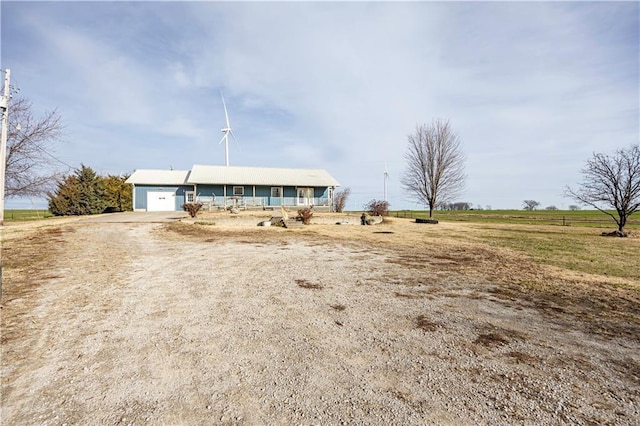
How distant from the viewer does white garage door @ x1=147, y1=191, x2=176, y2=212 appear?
3086 centimetres

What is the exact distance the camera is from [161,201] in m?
31.2

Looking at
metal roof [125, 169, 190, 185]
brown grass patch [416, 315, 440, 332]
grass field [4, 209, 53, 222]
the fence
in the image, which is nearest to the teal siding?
metal roof [125, 169, 190, 185]

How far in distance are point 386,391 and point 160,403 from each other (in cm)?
179

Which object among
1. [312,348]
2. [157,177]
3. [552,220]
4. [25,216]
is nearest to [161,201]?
[157,177]

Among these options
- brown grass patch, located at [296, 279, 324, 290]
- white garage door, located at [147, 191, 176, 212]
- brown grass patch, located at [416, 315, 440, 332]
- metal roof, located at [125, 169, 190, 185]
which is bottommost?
brown grass patch, located at [416, 315, 440, 332]

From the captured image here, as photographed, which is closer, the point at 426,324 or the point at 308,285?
the point at 426,324

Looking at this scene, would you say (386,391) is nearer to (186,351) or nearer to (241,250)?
(186,351)

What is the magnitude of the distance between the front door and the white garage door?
44.4 feet

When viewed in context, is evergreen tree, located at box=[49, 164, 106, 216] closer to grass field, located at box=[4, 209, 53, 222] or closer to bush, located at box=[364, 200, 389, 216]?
grass field, located at box=[4, 209, 53, 222]

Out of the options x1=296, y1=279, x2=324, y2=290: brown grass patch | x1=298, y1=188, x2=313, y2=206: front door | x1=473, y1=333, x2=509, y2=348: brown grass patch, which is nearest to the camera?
x1=473, y1=333, x2=509, y2=348: brown grass patch

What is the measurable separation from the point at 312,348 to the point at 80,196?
33.4 meters

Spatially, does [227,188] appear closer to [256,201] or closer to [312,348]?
[256,201]

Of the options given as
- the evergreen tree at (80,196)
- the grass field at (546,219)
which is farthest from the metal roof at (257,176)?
the grass field at (546,219)

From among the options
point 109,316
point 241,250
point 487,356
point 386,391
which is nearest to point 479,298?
point 487,356
